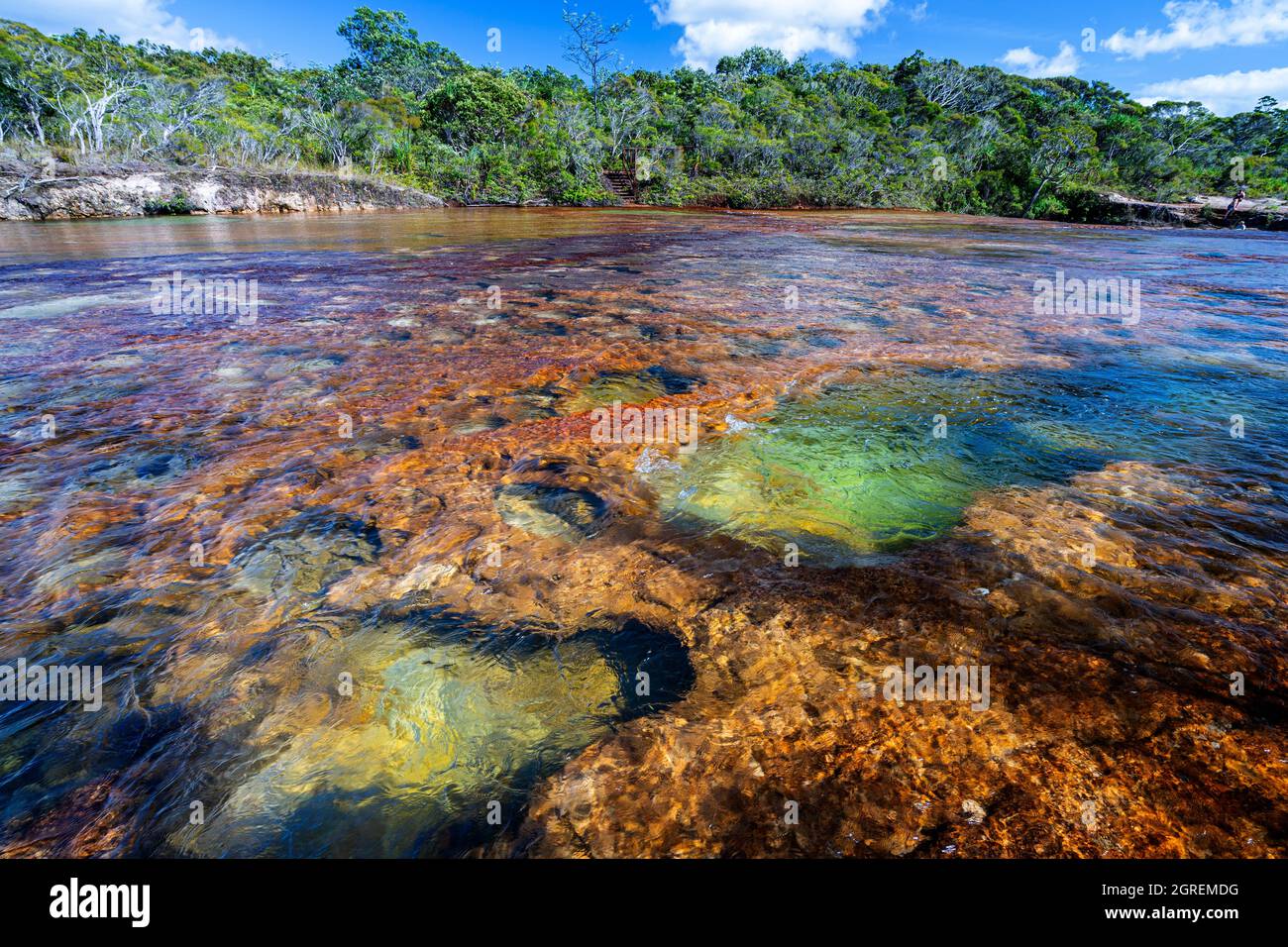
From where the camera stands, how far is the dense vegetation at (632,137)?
94.0 feet

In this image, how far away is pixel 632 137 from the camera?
4094 centimetres

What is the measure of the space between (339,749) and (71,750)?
775 millimetres

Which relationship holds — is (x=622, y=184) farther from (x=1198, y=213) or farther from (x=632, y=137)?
(x=1198, y=213)

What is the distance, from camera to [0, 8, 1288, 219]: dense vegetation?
94.0 feet

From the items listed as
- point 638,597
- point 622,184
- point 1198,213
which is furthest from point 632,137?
point 638,597

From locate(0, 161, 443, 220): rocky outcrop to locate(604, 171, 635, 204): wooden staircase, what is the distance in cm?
1333

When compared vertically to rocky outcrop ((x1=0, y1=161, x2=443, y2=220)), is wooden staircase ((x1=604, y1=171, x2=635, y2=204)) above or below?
above

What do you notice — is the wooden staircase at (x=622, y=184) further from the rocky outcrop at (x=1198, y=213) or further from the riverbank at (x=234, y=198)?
the rocky outcrop at (x=1198, y=213)

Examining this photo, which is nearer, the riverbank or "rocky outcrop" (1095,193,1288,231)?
the riverbank

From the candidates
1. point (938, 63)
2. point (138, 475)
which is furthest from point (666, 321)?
point (938, 63)

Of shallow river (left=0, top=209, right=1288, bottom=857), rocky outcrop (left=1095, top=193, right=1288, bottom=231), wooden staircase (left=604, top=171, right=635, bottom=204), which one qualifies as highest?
wooden staircase (left=604, top=171, right=635, bottom=204)

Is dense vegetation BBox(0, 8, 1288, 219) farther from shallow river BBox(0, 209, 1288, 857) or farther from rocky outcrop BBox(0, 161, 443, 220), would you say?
shallow river BBox(0, 209, 1288, 857)

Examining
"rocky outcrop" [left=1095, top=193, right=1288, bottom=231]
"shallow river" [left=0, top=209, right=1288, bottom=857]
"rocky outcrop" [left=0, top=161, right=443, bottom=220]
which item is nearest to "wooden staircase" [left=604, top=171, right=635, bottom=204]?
"rocky outcrop" [left=0, top=161, right=443, bottom=220]

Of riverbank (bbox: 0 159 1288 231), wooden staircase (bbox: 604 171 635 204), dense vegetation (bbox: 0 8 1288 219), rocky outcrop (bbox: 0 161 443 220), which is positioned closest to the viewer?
rocky outcrop (bbox: 0 161 443 220)
